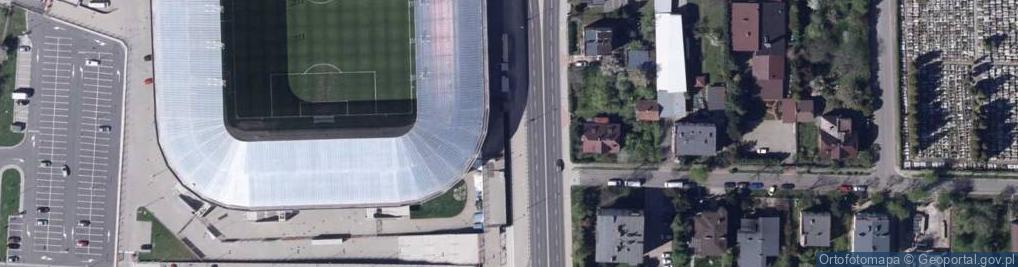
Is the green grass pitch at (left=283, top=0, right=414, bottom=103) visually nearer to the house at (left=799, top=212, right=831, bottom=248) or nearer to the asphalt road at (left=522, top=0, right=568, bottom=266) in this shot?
the asphalt road at (left=522, top=0, right=568, bottom=266)

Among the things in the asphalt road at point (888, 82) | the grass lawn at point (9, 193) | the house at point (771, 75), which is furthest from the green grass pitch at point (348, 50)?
the asphalt road at point (888, 82)

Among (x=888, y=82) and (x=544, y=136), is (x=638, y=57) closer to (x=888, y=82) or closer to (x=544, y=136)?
(x=544, y=136)

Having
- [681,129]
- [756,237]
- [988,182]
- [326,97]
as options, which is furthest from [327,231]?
[988,182]

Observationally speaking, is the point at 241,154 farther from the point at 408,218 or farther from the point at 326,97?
the point at 408,218

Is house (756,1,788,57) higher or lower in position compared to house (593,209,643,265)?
higher

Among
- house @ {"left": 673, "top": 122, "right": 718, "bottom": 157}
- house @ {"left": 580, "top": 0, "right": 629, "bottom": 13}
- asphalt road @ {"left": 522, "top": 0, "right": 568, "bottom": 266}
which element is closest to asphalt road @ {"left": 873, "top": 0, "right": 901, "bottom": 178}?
house @ {"left": 673, "top": 122, "right": 718, "bottom": 157}

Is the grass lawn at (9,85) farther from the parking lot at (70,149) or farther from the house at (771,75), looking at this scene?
the house at (771,75)
